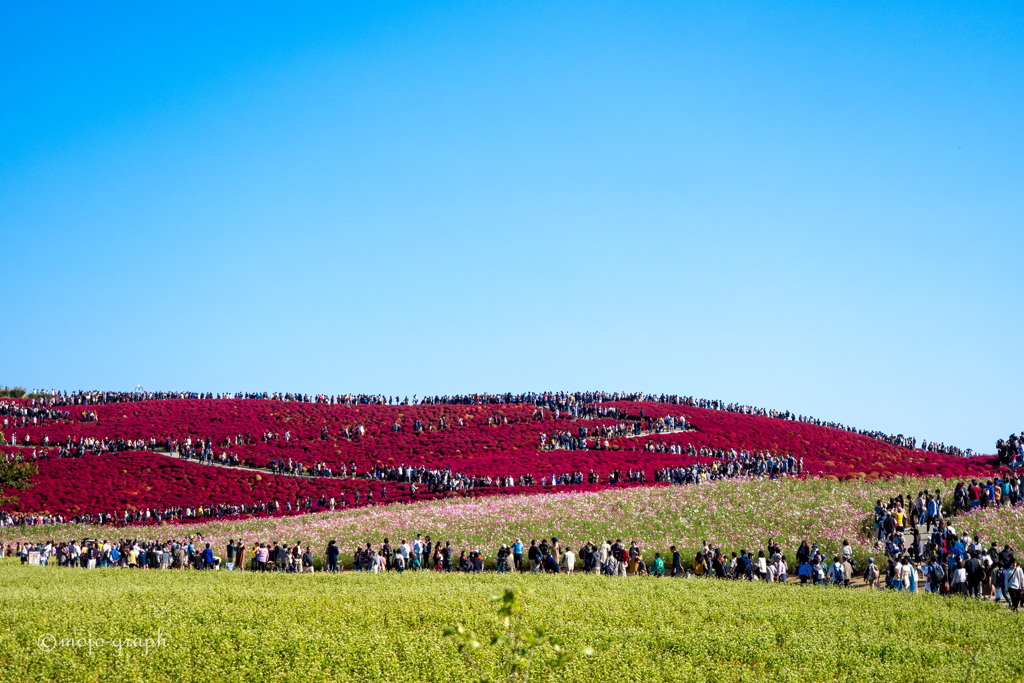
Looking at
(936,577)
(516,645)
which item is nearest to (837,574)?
(936,577)

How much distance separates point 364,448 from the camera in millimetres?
58094

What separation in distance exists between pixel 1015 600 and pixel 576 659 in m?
13.5

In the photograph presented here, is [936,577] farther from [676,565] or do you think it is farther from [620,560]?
[620,560]

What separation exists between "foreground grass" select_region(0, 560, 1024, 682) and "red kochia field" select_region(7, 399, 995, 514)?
2260cm

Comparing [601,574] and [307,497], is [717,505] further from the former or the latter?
[307,497]

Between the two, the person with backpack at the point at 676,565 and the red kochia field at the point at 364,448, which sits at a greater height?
the red kochia field at the point at 364,448

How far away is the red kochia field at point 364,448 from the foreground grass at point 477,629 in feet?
74.2

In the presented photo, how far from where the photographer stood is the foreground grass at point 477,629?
49.5 ft

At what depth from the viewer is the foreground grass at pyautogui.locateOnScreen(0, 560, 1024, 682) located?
15.1 m

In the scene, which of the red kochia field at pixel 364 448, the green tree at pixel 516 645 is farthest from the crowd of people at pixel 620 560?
the red kochia field at pixel 364 448

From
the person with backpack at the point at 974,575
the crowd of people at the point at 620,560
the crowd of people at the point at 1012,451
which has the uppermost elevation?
the crowd of people at the point at 1012,451

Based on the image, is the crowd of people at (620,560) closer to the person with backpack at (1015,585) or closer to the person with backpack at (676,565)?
the person with backpack at (676,565)

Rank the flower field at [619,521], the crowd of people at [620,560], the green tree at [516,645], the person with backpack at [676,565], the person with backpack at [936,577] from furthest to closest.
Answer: the flower field at [619,521] → the person with backpack at [676,565] → the crowd of people at [620,560] → the person with backpack at [936,577] → the green tree at [516,645]

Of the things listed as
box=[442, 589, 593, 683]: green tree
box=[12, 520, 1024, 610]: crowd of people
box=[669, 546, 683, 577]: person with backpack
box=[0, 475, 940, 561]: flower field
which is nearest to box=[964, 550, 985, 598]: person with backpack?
box=[12, 520, 1024, 610]: crowd of people
